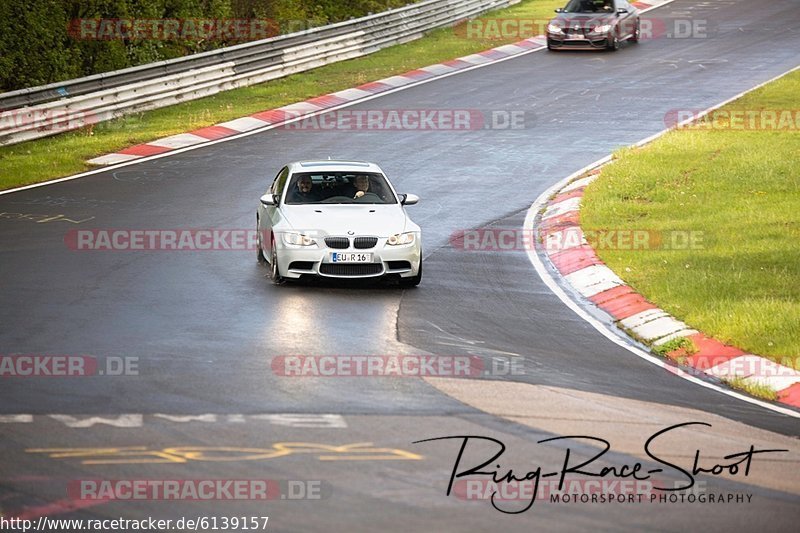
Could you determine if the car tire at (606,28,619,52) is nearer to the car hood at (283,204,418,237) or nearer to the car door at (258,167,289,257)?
the car door at (258,167,289,257)

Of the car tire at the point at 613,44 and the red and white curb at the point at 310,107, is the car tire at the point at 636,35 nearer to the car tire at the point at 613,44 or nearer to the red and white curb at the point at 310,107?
the car tire at the point at 613,44

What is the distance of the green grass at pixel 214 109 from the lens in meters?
24.2

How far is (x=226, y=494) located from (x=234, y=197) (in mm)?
13212

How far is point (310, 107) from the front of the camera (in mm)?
29969

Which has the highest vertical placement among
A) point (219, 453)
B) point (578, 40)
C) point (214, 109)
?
point (219, 453)

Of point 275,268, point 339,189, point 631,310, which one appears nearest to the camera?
point 631,310

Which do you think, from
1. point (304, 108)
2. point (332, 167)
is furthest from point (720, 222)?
point (304, 108)

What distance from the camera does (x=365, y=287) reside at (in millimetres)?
16312

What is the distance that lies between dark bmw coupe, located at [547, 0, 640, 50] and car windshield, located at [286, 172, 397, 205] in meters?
21.1

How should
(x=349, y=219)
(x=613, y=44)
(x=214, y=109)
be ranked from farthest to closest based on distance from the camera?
(x=613, y=44), (x=214, y=109), (x=349, y=219)

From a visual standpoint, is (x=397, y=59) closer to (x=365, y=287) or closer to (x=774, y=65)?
(x=774, y=65)

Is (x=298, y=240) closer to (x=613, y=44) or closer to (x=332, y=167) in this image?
(x=332, y=167)

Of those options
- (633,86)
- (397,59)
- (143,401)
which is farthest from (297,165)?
(397,59)

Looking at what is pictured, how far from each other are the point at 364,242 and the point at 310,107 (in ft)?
47.2
